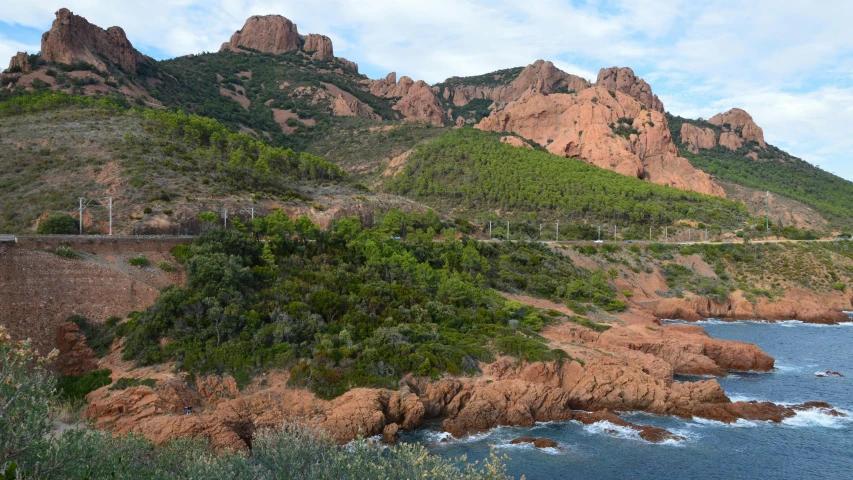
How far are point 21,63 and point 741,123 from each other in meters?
171

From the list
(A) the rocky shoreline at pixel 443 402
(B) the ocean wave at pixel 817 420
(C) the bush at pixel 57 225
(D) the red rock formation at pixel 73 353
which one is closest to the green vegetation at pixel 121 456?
(A) the rocky shoreline at pixel 443 402

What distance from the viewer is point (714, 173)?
137 metres

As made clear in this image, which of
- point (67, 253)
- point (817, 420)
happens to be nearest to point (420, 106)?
point (67, 253)

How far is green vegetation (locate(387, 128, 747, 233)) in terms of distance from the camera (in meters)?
91.2

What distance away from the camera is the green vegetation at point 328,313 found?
1246 inches

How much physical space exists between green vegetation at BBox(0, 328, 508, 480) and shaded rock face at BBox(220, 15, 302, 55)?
171227 mm

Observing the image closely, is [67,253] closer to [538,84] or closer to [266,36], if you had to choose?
[538,84]

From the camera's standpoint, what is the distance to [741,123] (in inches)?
6870

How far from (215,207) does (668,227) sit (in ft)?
215

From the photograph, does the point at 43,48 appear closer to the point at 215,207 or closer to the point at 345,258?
the point at 215,207

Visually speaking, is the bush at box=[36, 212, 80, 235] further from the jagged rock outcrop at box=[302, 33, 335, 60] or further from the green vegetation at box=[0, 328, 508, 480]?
the jagged rock outcrop at box=[302, 33, 335, 60]

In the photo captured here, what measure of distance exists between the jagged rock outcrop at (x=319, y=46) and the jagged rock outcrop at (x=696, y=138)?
101 m

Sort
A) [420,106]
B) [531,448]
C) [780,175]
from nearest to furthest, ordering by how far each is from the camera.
→ 1. [531,448]
2. [780,175]
3. [420,106]

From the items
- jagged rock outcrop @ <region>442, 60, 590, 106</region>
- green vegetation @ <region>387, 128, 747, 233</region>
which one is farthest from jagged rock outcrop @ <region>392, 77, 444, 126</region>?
green vegetation @ <region>387, 128, 747, 233</region>
